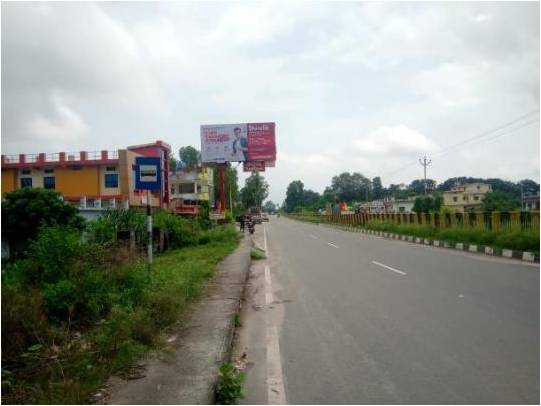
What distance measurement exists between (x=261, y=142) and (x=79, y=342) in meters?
30.6

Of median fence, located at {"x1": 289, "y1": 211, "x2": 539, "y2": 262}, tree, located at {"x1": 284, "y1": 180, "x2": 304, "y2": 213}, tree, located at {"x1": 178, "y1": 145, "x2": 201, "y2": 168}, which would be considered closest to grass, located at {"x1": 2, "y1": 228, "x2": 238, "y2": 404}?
median fence, located at {"x1": 289, "y1": 211, "x2": 539, "y2": 262}

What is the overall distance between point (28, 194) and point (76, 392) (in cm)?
1498

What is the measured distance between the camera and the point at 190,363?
4711mm

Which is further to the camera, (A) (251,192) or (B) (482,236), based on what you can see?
(A) (251,192)

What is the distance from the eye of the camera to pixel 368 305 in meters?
7.69

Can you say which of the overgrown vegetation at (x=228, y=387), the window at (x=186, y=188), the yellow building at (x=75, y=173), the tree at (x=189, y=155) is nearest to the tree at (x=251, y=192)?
the tree at (x=189, y=155)

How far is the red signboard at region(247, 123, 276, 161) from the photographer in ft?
114

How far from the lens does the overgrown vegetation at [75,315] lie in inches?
165

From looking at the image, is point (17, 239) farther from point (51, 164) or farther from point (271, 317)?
point (51, 164)

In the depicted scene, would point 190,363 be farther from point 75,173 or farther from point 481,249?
point 75,173

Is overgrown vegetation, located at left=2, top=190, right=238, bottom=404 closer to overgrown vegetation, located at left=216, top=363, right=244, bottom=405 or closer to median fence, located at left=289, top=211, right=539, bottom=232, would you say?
overgrown vegetation, located at left=216, top=363, right=244, bottom=405

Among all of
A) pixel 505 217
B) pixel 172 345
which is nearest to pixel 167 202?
pixel 505 217

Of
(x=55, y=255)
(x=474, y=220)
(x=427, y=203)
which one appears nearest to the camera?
(x=55, y=255)

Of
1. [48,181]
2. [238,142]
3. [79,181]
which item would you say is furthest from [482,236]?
[48,181]
